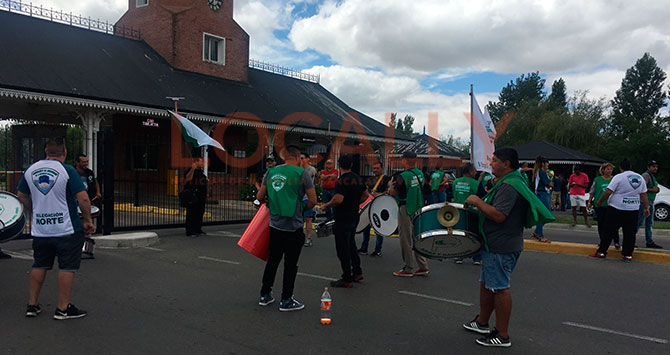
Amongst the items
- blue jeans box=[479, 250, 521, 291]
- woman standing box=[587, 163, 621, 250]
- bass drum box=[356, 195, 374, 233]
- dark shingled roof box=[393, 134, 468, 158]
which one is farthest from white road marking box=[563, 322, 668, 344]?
dark shingled roof box=[393, 134, 468, 158]

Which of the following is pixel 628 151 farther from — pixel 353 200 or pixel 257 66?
pixel 353 200

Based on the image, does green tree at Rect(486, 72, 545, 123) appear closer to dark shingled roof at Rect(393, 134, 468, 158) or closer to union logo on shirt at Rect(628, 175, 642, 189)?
dark shingled roof at Rect(393, 134, 468, 158)

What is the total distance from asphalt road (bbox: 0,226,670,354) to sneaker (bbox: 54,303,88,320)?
0.26 ft

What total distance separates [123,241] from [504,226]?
758 centimetres

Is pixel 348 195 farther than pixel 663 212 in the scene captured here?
No

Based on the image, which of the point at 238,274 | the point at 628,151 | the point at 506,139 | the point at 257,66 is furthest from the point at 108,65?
the point at 506,139

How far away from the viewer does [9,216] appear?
20.7 ft

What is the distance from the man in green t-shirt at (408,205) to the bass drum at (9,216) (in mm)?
5186

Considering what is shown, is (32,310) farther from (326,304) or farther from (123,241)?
(123,241)

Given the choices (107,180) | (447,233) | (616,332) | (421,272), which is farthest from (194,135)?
(616,332)

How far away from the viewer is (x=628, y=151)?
98.8ft

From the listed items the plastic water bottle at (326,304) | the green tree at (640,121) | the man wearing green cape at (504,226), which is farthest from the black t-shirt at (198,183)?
the green tree at (640,121)

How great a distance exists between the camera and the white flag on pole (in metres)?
10.0

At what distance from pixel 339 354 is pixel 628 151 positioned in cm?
3184
